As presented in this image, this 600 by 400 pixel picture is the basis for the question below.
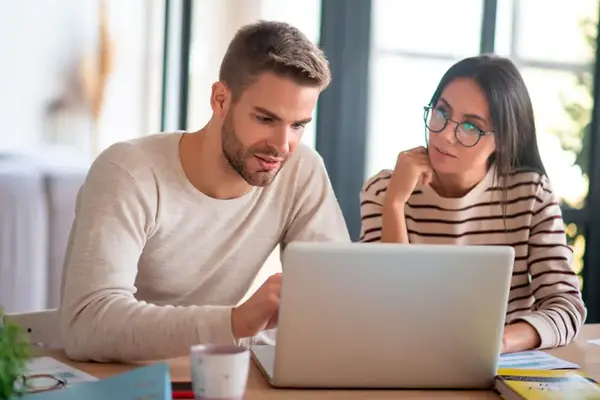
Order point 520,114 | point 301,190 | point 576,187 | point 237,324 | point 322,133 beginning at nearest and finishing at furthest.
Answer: point 237,324, point 301,190, point 520,114, point 322,133, point 576,187

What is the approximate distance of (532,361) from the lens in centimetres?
132

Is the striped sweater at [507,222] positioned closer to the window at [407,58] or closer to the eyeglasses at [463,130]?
the eyeglasses at [463,130]

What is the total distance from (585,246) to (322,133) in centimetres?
125

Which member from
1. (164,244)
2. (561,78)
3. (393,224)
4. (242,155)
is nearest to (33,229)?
(164,244)

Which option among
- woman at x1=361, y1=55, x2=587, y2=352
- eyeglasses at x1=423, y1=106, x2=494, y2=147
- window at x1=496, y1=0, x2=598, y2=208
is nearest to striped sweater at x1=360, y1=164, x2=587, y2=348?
woman at x1=361, y1=55, x2=587, y2=352

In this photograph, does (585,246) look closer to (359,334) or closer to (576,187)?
(576,187)

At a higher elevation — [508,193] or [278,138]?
[278,138]

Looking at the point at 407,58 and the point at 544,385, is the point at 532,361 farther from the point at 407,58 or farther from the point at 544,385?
the point at 407,58

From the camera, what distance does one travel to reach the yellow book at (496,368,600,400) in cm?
106

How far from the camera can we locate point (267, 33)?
1505mm

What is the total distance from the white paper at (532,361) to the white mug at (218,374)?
557mm

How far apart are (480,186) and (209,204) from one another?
705 mm

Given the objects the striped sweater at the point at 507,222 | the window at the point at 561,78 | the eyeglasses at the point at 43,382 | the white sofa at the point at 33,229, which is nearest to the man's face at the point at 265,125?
the striped sweater at the point at 507,222

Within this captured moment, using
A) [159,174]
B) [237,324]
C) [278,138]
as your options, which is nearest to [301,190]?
[278,138]
